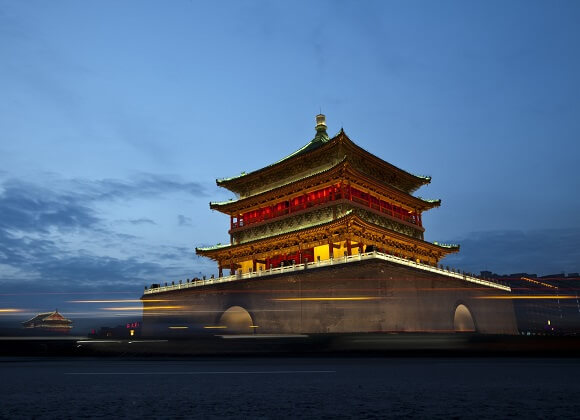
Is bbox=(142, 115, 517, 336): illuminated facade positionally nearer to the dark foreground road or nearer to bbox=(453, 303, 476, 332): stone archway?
bbox=(453, 303, 476, 332): stone archway

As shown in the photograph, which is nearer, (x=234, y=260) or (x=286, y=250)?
(x=286, y=250)

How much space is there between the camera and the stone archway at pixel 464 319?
1363 inches

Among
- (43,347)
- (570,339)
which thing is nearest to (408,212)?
(570,339)

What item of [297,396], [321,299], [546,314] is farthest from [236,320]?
[546,314]

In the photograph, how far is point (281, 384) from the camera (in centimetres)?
646

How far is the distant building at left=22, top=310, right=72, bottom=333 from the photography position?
50969 mm

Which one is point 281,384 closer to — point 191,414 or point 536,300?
point 191,414

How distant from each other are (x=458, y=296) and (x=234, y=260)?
1795cm

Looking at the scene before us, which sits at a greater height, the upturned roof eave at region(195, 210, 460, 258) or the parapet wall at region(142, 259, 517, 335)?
the upturned roof eave at region(195, 210, 460, 258)

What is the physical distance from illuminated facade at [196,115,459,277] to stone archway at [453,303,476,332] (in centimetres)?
516

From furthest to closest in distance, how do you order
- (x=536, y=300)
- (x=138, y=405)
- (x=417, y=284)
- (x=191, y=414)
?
(x=536, y=300) → (x=417, y=284) → (x=138, y=405) → (x=191, y=414)

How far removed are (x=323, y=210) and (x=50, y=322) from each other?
114ft

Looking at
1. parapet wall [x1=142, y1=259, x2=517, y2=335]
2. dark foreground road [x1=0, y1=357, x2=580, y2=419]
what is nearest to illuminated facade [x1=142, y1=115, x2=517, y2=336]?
parapet wall [x1=142, y1=259, x2=517, y2=335]

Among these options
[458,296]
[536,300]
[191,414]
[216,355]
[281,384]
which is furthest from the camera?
[536,300]
